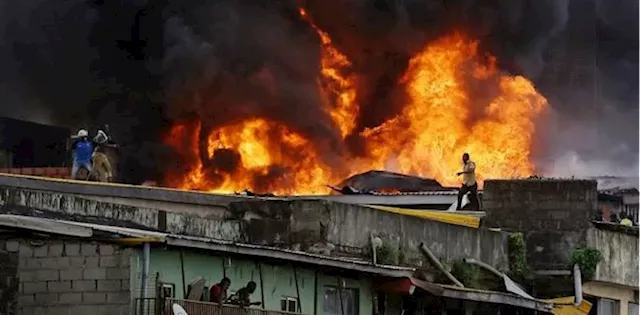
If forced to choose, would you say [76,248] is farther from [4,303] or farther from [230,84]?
[230,84]

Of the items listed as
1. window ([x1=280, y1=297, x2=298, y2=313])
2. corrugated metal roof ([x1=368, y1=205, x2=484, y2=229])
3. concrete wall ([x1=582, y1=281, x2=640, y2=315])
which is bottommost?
window ([x1=280, y1=297, x2=298, y2=313])

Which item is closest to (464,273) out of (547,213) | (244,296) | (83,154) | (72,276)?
(547,213)

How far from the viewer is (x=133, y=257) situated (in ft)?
60.0

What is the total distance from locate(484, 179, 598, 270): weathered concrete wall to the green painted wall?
5.47 m

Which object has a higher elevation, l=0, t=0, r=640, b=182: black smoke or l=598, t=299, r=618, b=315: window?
l=0, t=0, r=640, b=182: black smoke

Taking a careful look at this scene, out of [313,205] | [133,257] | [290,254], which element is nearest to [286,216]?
[313,205]

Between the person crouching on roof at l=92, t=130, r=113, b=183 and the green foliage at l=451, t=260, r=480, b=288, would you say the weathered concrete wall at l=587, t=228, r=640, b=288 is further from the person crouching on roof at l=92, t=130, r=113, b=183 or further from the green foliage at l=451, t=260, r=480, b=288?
the person crouching on roof at l=92, t=130, r=113, b=183

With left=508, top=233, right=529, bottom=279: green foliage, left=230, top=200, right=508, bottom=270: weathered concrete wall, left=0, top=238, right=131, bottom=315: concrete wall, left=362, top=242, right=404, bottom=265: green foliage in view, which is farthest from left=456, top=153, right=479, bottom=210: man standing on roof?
left=0, top=238, right=131, bottom=315: concrete wall

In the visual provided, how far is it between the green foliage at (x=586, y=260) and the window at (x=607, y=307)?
4.16ft

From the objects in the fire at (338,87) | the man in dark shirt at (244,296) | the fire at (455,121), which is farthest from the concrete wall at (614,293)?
the fire at (338,87)

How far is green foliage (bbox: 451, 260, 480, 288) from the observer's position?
25.4m

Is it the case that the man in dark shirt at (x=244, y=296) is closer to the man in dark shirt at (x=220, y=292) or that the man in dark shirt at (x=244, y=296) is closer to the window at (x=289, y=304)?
the man in dark shirt at (x=220, y=292)

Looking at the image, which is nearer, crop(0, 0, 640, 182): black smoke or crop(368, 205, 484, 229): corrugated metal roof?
crop(368, 205, 484, 229): corrugated metal roof

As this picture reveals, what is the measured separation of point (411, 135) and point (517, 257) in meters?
13.3
